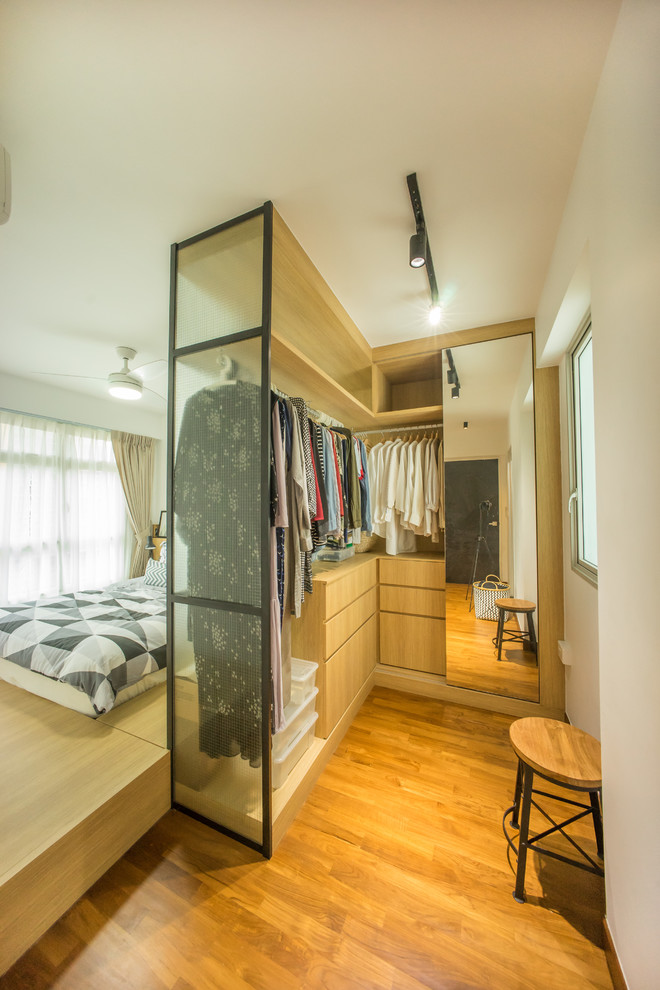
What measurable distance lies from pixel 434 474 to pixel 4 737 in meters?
2.81

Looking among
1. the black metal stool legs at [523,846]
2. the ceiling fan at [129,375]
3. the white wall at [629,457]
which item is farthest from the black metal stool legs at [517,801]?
the ceiling fan at [129,375]

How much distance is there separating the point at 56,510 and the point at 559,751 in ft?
15.0

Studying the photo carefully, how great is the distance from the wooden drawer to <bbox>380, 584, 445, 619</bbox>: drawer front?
0.17m

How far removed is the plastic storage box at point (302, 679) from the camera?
5.58 ft

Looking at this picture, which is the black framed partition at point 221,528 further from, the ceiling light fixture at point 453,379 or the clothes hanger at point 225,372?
the ceiling light fixture at point 453,379

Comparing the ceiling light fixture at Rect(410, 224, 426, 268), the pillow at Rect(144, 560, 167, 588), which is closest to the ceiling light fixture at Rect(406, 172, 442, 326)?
the ceiling light fixture at Rect(410, 224, 426, 268)

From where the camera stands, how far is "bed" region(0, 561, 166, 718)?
5.83 feet

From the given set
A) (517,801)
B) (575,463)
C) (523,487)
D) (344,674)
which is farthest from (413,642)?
(575,463)

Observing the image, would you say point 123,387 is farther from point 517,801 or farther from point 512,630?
point 517,801

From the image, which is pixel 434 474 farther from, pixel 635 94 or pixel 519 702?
pixel 635 94

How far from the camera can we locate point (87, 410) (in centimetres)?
396

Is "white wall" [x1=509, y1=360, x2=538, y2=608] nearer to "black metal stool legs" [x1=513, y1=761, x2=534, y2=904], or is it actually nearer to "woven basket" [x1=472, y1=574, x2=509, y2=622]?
"woven basket" [x1=472, y1=574, x2=509, y2=622]

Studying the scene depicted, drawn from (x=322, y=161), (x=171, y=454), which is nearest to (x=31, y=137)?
(x=322, y=161)

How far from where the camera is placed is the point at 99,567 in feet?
13.8
